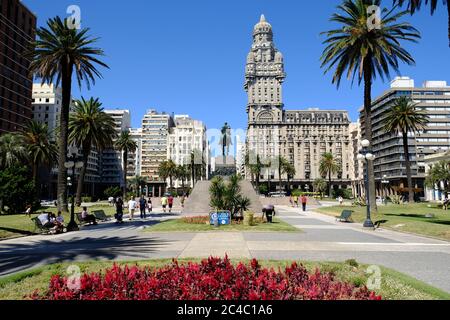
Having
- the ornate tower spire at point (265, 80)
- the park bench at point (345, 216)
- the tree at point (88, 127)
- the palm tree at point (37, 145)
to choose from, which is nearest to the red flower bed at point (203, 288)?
the park bench at point (345, 216)

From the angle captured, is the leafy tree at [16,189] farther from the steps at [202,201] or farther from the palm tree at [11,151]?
the steps at [202,201]

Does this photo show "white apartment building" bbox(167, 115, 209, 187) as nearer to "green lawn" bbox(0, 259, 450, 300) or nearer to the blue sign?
the blue sign

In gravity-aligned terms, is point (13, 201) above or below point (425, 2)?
below

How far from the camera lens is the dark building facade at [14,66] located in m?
79.8

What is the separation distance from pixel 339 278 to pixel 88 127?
44.9 meters

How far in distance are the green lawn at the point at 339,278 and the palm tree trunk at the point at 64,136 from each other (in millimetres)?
22168

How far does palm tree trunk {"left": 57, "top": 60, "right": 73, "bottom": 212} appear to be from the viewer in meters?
29.7

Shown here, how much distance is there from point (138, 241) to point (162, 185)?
144512 millimetres

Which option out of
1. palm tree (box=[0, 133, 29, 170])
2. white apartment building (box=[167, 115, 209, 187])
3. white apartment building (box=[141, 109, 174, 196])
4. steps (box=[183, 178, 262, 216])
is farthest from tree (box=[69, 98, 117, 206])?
white apartment building (box=[141, 109, 174, 196])

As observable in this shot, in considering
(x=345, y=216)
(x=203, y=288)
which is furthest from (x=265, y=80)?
(x=203, y=288)
